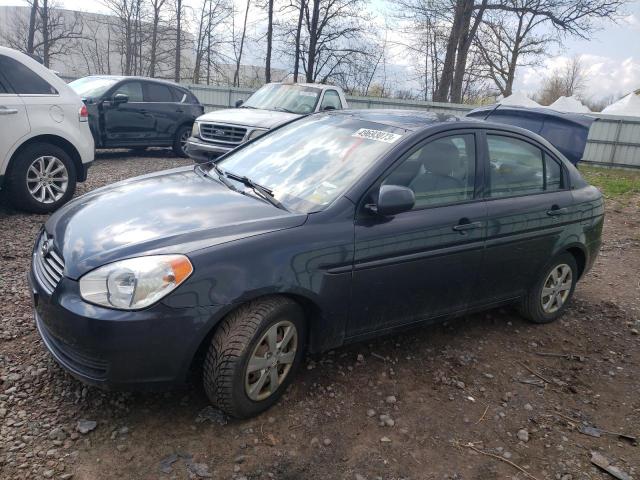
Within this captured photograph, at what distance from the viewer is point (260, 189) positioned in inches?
132

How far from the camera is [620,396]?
3559 millimetres

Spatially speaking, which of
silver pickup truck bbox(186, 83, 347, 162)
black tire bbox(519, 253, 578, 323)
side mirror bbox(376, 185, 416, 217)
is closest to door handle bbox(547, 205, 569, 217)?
black tire bbox(519, 253, 578, 323)

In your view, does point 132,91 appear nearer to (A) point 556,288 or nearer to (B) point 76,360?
(A) point 556,288

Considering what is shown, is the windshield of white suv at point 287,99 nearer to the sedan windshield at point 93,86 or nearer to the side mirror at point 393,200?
the sedan windshield at point 93,86

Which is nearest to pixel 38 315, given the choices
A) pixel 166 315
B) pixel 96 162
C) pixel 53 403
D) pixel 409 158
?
pixel 53 403

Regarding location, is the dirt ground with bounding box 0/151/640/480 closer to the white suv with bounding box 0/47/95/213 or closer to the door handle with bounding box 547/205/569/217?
the door handle with bounding box 547/205/569/217

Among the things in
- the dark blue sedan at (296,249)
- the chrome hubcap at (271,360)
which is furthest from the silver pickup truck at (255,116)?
the chrome hubcap at (271,360)

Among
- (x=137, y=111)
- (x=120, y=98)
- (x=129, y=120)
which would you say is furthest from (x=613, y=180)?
(x=120, y=98)

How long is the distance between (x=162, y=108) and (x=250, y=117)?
3.21 m

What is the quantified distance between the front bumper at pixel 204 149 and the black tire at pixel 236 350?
6.21m

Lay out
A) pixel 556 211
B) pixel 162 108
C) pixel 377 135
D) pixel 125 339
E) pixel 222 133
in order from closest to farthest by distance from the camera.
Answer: pixel 125 339, pixel 377 135, pixel 556 211, pixel 222 133, pixel 162 108

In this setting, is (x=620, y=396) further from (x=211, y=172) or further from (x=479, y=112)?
(x=479, y=112)

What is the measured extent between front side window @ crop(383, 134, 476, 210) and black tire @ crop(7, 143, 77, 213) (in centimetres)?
457

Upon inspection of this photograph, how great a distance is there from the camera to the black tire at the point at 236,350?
2.63 m
